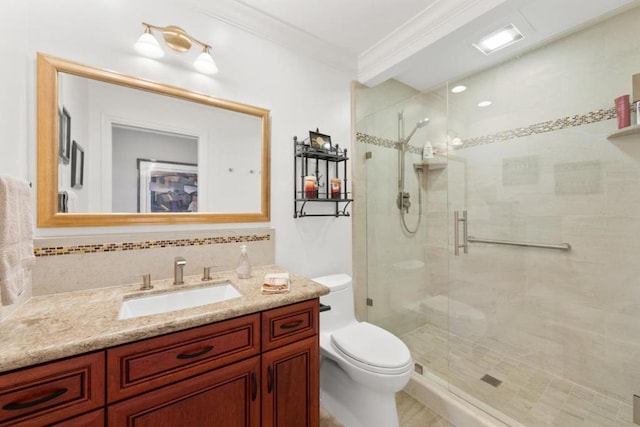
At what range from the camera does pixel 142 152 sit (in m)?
1.35

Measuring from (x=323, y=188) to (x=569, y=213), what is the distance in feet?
5.78

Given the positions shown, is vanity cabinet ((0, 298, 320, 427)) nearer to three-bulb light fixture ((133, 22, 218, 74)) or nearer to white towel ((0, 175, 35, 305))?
white towel ((0, 175, 35, 305))

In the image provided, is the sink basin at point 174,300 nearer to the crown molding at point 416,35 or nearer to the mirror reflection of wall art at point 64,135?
the mirror reflection of wall art at point 64,135

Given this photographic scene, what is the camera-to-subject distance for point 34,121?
1.14 m

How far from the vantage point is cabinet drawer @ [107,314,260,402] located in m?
0.81

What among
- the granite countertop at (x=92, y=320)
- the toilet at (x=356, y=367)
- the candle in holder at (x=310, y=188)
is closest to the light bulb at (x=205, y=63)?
the candle in holder at (x=310, y=188)

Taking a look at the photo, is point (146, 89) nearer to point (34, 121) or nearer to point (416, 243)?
point (34, 121)

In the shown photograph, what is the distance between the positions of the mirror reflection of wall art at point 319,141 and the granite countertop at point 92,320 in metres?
1.01

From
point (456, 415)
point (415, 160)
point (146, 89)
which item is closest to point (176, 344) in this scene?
point (146, 89)

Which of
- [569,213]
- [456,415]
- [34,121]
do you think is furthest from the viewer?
[569,213]

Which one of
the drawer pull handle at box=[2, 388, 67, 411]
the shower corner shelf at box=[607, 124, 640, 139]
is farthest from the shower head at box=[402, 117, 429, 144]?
the drawer pull handle at box=[2, 388, 67, 411]

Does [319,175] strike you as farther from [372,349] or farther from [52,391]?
[52,391]

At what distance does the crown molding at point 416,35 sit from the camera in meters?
1.52

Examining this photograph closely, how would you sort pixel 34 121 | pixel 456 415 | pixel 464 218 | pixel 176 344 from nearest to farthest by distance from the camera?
pixel 176 344
pixel 34 121
pixel 456 415
pixel 464 218
